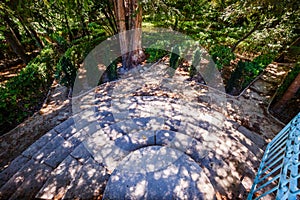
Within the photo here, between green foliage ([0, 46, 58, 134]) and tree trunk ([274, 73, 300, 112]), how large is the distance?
24.4 ft

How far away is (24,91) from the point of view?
523 centimetres

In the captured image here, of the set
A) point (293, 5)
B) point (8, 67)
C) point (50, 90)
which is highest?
point (293, 5)

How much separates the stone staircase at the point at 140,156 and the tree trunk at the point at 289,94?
1560 mm

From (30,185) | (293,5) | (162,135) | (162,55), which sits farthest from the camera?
(162,55)

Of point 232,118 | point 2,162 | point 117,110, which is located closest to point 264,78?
point 232,118

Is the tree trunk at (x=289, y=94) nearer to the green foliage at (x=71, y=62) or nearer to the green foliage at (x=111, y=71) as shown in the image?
the green foliage at (x=111, y=71)

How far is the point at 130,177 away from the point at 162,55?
565 centimetres

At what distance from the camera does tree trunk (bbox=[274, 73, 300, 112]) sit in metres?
4.43

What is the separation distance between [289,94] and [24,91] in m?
7.96

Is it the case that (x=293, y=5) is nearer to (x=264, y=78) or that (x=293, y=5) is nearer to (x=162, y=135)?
(x=264, y=78)

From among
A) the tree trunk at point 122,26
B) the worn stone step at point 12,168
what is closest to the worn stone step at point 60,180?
the worn stone step at point 12,168

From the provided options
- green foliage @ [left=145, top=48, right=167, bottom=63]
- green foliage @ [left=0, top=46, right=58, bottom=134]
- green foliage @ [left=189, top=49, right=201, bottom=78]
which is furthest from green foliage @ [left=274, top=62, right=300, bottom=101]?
green foliage @ [left=0, top=46, right=58, bottom=134]

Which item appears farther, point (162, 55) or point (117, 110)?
point (162, 55)

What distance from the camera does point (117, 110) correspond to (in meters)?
4.48
